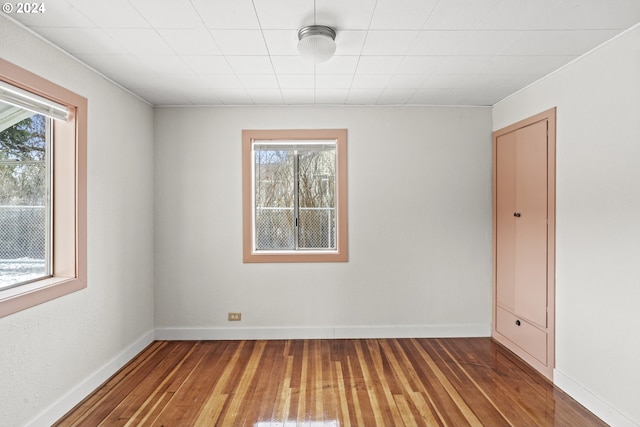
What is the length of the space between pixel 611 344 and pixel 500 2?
2.22m

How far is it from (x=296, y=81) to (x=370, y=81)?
0.64m

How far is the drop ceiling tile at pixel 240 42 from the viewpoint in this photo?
83.1 inches

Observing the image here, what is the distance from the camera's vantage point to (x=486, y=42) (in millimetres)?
2227

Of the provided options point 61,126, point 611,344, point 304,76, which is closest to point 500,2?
point 304,76

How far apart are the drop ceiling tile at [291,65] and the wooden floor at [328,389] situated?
8.15 ft

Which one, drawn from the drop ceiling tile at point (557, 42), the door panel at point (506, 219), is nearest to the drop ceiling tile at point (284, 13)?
the drop ceiling tile at point (557, 42)

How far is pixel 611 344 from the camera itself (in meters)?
2.22

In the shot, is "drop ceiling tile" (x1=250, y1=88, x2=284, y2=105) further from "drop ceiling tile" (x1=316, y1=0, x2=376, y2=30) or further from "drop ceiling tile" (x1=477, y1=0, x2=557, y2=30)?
"drop ceiling tile" (x1=477, y1=0, x2=557, y2=30)

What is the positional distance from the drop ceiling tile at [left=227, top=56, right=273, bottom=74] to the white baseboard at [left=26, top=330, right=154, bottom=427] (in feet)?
8.55

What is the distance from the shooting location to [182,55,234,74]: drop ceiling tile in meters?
2.47

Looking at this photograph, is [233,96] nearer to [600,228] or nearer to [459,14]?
[459,14]

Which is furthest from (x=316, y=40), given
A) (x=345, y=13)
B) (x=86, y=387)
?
(x=86, y=387)

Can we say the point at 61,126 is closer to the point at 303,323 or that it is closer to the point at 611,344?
the point at 303,323

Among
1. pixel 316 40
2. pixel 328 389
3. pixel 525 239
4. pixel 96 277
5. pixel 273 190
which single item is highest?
pixel 316 40
